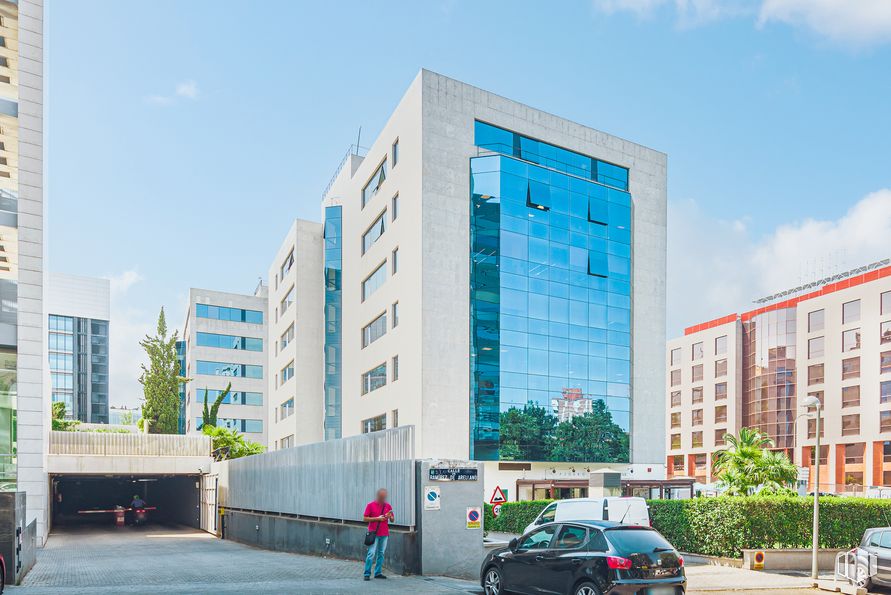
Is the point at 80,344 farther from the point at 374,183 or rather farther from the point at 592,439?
the point at 592,439

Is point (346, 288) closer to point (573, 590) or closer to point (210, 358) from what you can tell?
point (210, 358)

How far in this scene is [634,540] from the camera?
12773 mm

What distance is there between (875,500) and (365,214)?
35350 mm

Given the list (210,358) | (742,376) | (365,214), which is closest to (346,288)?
(365,214)

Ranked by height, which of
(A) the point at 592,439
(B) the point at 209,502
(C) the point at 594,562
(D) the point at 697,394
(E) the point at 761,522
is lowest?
(B) the point at 209,502

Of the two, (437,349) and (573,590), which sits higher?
(437,349)

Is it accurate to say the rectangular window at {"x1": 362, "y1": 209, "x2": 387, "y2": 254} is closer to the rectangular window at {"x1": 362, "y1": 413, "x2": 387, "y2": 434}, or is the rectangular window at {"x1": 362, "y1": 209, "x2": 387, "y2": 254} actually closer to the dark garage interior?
the rectangular window at {"x1": 362, "y1": 413, "x2": 387, "y2": 434}

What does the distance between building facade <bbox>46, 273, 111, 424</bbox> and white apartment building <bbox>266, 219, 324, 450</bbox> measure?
87.6 metres

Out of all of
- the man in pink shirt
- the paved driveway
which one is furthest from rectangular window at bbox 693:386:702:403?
the man in pink shirt

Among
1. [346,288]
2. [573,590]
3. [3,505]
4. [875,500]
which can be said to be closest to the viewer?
[573,590]

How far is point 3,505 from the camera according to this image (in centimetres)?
1559

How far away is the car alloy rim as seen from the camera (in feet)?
48.2

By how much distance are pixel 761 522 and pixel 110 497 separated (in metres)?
57.8


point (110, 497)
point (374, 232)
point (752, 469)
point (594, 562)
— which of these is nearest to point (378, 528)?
point (594, 562)
